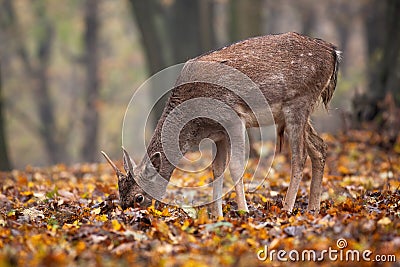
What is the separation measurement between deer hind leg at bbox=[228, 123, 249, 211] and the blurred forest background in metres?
1.66

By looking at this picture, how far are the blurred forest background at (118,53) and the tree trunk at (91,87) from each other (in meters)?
0.04

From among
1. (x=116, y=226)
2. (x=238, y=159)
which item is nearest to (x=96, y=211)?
(x=116, y=226)

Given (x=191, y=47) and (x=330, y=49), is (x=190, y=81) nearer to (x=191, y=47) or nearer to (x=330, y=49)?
(x=330, y=49)

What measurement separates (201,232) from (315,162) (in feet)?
7.91

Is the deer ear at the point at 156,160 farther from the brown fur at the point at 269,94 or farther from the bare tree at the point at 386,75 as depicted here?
the bare tree at the point at 386,75

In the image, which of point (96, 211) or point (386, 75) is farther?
point (386, 75)

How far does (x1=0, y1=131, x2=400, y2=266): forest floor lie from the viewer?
4.82 metres

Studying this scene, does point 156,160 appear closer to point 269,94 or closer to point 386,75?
point 269,94

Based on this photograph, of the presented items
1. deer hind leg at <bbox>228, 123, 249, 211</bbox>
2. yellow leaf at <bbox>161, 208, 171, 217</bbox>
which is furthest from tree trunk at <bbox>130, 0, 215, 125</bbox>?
yellow leaf at <bbox>161, 208, 171, 217</bbox>

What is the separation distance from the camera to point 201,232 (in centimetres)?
579

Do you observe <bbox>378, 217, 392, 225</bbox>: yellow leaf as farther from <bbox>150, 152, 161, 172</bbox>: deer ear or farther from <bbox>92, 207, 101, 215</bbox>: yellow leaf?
<bbox>92, 207, 101, 215</bbox>: yellow leaf

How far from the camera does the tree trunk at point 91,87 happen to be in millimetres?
24250

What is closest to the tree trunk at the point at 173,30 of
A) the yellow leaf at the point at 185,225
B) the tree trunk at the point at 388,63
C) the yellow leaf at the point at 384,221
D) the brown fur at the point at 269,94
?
the tree trunk at the point at 388,63

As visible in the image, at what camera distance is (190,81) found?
24.1ft
